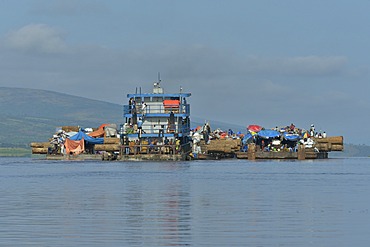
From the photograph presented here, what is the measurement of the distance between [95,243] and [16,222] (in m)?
8.06

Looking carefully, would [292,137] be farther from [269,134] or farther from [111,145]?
[111,145]

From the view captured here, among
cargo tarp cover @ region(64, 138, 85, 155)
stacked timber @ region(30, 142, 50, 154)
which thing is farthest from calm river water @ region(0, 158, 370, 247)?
stacked timber @ region(30, 142, 50, 154)

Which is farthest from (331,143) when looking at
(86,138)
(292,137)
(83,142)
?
(83,142)

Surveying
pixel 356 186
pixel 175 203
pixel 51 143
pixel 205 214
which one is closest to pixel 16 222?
pixel 205 214

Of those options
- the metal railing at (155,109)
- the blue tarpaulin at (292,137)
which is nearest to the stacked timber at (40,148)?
the metal railing at (155,109)

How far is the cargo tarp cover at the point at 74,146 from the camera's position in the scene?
552 ft

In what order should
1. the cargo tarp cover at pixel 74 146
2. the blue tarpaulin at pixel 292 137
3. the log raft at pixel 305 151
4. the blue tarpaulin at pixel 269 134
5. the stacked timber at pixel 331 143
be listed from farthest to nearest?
the cargo tarp cover at pixel 74 146, the blue tarpaulin at pixel 269 134, the blue tarpaulin at pixel 292 137, the stacked timber at pixel 331 143, the log raft at pixel 305 151

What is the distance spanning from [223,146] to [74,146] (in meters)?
25.4

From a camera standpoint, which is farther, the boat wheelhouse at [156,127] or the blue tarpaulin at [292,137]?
the blue tarpaulin at [292,137]

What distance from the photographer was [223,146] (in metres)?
162

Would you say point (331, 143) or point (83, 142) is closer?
point (331, 143)

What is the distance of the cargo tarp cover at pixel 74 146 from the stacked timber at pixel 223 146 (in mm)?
21375

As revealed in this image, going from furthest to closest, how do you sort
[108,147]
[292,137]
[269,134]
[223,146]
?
1. [269,134]
2. [223,146]
3. [292,137]
4. [108,147]

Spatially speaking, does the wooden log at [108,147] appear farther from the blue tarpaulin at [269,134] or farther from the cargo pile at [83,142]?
the blue tarpaulin at [269,134]
